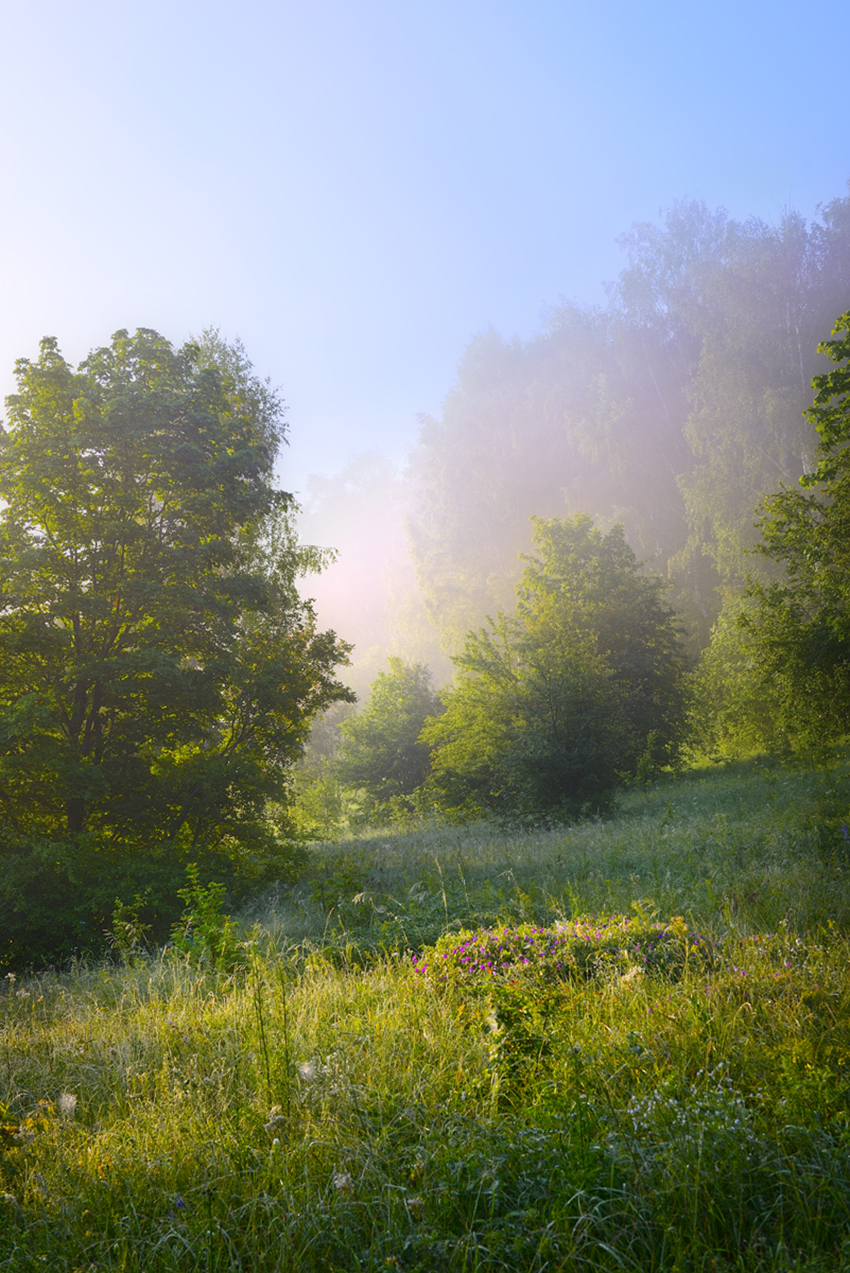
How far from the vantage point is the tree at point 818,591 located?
1066 centimetres

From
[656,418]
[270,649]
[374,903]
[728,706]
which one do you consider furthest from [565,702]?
[656,418]

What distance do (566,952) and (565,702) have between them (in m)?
13.3

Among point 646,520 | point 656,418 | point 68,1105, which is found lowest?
point 68,1105

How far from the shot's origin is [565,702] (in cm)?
1673

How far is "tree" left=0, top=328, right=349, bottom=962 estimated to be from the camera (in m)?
7.97

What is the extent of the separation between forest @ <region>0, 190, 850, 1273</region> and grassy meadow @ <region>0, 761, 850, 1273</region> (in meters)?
0.02

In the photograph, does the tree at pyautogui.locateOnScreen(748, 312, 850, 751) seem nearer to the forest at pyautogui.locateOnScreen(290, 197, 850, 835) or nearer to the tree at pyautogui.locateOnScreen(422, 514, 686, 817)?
the forest at pyautogui.locateOnScreen(290, 197, 850, 835)

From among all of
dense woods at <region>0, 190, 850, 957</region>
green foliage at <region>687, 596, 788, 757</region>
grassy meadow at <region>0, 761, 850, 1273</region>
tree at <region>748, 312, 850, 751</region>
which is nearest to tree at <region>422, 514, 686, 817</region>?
dense woods at <region>0, 190, 850, 957</region>

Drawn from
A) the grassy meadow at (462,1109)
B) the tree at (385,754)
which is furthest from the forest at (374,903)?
the tree at (385,754)

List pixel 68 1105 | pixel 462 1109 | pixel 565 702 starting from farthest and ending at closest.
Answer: pixel 565 702 < pixel 68 1105 < pixel 462 1109

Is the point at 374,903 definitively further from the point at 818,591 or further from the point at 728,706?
the point at 728,706

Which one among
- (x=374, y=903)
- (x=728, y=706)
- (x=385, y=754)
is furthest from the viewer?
(x=385, y=754)

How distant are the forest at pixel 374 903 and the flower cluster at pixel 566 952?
3 cm

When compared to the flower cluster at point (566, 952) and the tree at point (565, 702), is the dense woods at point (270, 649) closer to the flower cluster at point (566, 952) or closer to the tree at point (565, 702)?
the tree at point (565, 702)
